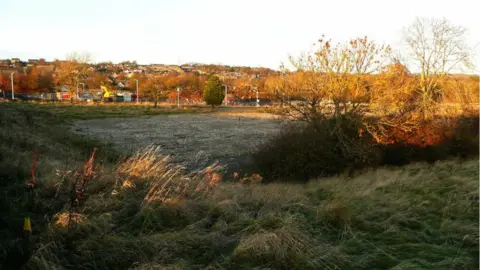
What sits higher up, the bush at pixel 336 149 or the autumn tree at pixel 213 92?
the autumn tree at pixel 213 92

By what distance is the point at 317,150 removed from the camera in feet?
45.9

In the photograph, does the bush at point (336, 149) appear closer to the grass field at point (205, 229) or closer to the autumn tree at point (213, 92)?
the grass field at point (205, 229)

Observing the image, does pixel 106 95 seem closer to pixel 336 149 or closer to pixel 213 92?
pixel 213 92

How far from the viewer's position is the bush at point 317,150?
45.1 ft

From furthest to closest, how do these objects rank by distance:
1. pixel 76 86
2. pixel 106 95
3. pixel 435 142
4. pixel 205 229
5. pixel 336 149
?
pixel 106 95 < pixel 76 86 < pixel 435 142 < pixel 336 149 < pixel 205 229

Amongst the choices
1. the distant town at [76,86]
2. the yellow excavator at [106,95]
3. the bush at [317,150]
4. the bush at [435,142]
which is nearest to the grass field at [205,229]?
the bush at [317,150]

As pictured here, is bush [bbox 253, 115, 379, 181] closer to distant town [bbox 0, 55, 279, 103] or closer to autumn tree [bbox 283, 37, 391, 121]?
autumn tree [bbox 283, 37, 391, 121]

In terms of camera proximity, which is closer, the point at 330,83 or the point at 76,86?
the point at 330,83

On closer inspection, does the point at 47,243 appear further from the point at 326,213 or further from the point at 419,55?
the point at 419,55

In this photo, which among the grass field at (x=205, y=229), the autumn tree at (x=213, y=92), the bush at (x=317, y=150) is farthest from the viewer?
the autumn tree at (x=213, y=92)

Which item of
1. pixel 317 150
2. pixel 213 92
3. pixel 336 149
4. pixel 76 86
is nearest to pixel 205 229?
pixel 317 150

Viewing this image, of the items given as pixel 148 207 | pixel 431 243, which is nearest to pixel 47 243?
pixel 148 207

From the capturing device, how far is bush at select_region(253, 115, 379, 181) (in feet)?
45.1

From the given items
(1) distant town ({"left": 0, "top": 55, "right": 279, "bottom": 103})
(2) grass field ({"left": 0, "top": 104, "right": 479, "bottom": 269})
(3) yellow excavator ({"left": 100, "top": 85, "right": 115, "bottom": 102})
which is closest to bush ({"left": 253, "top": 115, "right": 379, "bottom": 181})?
(2) grass field ({"left": 0, "top": 104, "right": 479, "bottom": 269})
